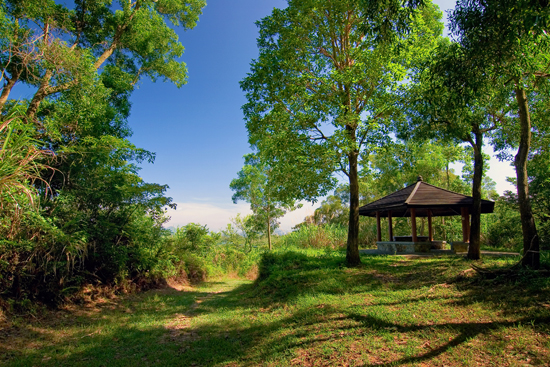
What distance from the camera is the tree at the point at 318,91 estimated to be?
24.9 feet

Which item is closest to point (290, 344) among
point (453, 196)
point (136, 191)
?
point (136, 191)

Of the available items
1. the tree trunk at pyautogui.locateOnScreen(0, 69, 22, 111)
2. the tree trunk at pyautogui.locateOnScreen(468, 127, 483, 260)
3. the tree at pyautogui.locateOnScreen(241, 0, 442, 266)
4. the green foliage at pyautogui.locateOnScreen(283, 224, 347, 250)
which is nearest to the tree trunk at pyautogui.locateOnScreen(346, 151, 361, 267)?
the tree at pyautogui.locateOnScreen(241, 0, 442, 266)

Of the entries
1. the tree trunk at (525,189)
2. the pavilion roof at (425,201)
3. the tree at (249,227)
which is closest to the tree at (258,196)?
the tree at (249,227)

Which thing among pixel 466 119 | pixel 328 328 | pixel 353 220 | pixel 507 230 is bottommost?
pixel 328 328

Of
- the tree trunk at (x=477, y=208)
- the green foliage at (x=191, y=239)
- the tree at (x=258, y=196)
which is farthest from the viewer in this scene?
the tree at (x=258, y=196)

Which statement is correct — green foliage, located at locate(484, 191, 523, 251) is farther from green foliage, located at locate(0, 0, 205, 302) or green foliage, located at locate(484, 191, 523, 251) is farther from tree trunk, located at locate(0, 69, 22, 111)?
tree trunk, located at locate(0, 69, 22, 111)

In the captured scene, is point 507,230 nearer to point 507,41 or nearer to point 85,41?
point 507,41

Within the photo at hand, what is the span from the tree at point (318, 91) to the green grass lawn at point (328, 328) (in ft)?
10.0

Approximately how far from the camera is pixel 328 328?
14.9ft

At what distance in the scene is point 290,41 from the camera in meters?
8.02

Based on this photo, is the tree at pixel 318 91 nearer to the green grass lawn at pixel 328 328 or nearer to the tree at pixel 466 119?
the tree at pixel 466 119

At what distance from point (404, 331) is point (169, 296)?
7579 millimetres

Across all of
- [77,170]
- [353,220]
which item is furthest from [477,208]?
[77,170]

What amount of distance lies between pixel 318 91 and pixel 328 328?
5940mm
